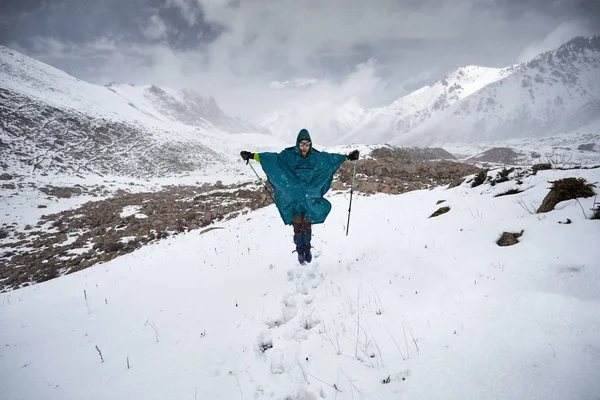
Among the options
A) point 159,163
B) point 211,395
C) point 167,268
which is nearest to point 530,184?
point 211,395

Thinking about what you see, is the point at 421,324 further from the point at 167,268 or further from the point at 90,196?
the point at 90,196

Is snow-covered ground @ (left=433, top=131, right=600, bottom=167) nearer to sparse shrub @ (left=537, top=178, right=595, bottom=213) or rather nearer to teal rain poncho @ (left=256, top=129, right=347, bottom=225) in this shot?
sparse shrub @ (left=537, top=178, right=595, bottom=213)

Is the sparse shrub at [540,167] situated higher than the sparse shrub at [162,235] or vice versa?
the sparse shrub at [540,167]

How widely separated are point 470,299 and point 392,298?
43.3 inches

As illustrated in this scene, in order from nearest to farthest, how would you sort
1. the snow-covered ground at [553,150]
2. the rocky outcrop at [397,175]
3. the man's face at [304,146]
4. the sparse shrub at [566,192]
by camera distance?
the sparse shrub at [566,192] → the man's face at [304,146] → the rocky outcrop at [397,175] → the snow-covered ground at [553,150]

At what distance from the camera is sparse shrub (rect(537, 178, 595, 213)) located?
5.23m

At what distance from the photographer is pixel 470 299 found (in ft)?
12.1

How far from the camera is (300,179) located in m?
6.49

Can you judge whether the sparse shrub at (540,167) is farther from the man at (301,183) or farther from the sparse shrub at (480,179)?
the man at (301,183)

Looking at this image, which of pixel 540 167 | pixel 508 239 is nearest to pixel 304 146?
pixel 508 239

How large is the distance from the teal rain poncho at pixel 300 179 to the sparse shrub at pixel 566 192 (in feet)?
14.4

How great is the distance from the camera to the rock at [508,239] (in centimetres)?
476

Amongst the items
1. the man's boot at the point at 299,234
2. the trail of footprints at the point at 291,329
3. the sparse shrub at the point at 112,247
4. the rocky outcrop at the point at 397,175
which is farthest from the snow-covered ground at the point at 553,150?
the sparse shrub at the point at 112,247

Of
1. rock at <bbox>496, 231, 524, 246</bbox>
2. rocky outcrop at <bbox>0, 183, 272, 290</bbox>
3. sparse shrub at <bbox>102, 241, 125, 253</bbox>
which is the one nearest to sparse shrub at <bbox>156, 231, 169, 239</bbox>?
rocky outcrop at <bbox>0, 183, 272, 290</bbox>
